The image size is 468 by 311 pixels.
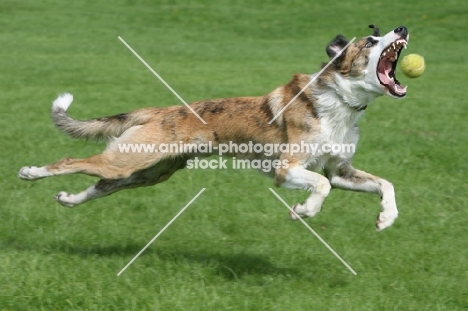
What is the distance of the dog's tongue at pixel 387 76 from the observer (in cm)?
641

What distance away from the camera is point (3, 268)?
6305 millimetres

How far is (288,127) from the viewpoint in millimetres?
6824

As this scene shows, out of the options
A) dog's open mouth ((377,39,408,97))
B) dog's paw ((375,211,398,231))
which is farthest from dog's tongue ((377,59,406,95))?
dog's paw ((375,211,398,231))

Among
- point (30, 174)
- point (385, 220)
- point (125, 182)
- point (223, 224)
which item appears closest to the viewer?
point (385, 220)

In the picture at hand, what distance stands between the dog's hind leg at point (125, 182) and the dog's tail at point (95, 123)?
43 cm

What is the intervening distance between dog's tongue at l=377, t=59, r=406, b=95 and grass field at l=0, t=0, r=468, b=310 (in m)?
1.59

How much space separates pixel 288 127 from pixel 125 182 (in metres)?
1.66

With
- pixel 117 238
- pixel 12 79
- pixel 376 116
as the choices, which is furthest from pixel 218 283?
pixel 12 79

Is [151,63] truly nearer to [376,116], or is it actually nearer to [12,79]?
[12,79]

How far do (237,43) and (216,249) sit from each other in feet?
54.2

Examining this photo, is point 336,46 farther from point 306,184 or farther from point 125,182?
point 125,182

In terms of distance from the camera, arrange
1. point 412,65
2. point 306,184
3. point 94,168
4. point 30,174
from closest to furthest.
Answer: point 306,184
point 412,65
point 94,168
point 30,174

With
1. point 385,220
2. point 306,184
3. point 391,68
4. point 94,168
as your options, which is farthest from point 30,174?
point 391,68

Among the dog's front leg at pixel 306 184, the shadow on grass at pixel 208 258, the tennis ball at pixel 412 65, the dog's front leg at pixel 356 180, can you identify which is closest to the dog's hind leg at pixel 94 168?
the shadow on grass at pixel 208 258
